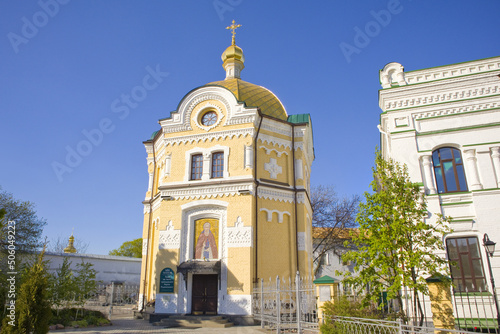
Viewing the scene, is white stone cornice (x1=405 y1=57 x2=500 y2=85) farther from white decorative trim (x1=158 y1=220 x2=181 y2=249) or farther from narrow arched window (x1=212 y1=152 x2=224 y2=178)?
white decorative trim (x1=158 y1=220 x2=181 y2=249)

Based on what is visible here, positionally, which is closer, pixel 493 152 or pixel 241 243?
pixel 493 152

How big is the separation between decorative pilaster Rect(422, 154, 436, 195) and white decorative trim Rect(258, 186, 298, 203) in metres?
6.57

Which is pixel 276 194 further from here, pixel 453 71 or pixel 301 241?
pixel 453 71

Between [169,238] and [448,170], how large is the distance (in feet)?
38.2

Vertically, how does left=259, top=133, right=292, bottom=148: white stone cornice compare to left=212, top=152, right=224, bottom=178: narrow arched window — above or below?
above

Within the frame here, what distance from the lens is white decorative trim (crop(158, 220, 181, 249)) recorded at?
1641cm

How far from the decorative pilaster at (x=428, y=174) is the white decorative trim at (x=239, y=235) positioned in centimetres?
711

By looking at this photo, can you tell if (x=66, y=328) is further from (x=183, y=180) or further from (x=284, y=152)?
(x=284, y=152)

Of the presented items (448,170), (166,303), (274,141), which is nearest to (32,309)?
(166,303)

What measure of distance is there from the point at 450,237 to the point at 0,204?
26285 millimetres

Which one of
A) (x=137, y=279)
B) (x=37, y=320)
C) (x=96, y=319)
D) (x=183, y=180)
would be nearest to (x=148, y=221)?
(x=183, y=180)

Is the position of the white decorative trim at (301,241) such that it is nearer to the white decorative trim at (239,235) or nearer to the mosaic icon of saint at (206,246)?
the white decorative trim at (239,235)

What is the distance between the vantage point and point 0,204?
2439 cm

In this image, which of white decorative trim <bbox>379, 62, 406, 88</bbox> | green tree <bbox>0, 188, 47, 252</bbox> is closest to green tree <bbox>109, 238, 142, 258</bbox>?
green tree <bbox>0, 188, 47, 252</bbox>
